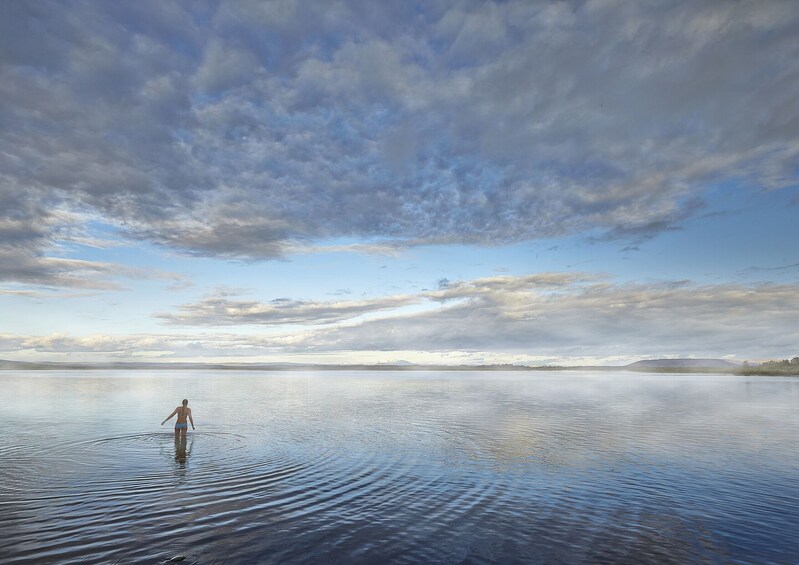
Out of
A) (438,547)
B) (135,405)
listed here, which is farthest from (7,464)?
(135,405)

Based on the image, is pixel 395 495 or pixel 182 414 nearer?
pixel 395 495

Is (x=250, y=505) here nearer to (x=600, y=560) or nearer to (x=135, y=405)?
(x=600, y=560)

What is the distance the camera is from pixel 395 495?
23.9 meters

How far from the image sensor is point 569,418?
2398 inches

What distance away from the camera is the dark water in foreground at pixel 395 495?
16844 millimetres

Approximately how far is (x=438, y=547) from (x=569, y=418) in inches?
1938

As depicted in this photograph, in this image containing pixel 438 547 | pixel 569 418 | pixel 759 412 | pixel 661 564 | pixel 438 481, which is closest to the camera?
pixel 661 564

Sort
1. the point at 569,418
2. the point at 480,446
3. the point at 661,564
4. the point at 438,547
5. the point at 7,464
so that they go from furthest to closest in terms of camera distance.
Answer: the point at 569,418 → the point at 480,446 → the point at 7,464 → the point at 438,547 → the point at 661,564

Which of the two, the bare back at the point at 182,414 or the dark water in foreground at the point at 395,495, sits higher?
the bare back at the point at 182,414

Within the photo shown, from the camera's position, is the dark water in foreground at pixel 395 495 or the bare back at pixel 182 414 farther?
the bare back at pixel 182 414

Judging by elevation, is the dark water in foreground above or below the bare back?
below

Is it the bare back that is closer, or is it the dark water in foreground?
the dark water in foreground

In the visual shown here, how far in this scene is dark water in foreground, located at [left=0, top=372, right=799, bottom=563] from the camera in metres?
16.8

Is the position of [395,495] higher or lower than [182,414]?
lower
